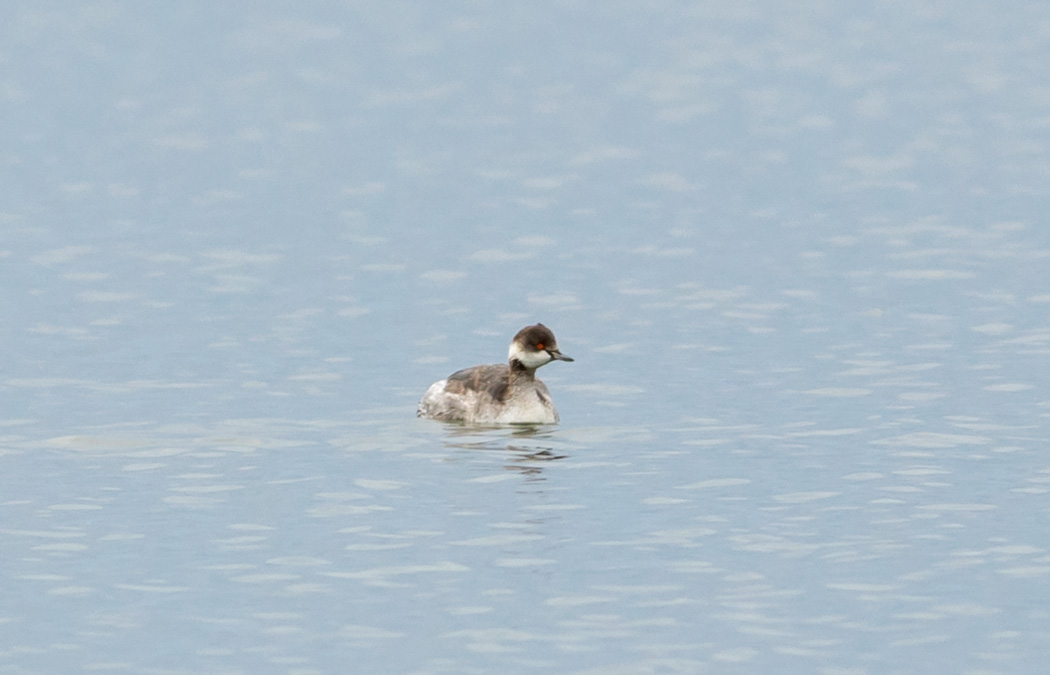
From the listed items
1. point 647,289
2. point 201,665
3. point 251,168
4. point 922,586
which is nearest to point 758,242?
point 647,289

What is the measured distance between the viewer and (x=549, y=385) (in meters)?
33.8

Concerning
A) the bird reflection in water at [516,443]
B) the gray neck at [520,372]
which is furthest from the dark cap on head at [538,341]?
the bird reflection in water at [516,443]

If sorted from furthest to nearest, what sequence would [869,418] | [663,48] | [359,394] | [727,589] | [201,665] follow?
1. [663,48]
2. [359,394]
3. [869,418]
4. [727,589]
5. [201,665]

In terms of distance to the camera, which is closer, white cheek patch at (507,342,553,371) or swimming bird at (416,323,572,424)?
swimming bird at (416,323,572,424)

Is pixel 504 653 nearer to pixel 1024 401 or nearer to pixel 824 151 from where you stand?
pixel 1024 401

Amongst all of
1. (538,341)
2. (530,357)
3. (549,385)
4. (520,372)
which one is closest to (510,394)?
(520,372)

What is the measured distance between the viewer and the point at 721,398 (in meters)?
31.2

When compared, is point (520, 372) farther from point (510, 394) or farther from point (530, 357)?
point (510, 394)

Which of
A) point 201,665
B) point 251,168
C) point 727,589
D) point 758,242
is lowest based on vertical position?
point 201,665

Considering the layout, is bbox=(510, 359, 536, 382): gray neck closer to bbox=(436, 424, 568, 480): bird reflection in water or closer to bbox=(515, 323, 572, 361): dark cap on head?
bbox=(515, 323, 572, 361): dark cap on head

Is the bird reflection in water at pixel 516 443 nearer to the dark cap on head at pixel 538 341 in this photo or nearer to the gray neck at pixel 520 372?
the gray neck at pixel 520 372

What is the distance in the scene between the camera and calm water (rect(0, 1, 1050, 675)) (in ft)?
67.8

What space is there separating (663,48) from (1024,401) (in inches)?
3073

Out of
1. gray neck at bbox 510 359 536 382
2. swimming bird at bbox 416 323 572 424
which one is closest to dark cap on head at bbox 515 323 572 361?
swimming bird at bbox 416 323 572 424
